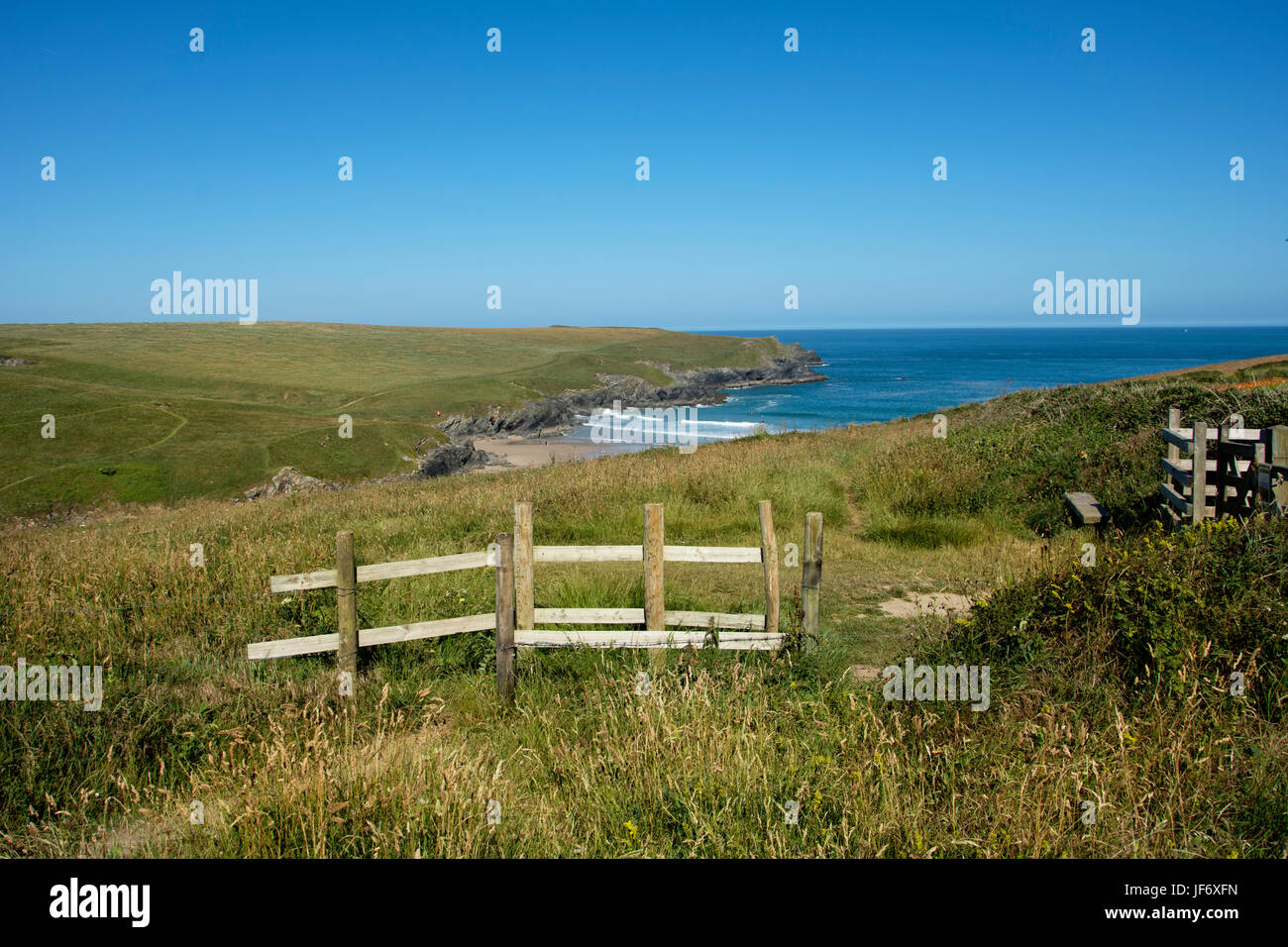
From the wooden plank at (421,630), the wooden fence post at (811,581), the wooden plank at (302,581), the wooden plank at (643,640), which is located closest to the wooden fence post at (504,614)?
the wooden plank at (643,640)

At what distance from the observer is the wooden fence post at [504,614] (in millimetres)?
6383

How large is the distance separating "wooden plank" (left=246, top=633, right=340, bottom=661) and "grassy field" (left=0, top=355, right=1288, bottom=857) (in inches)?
8.4

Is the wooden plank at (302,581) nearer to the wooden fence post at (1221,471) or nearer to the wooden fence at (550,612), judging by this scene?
A: the wooden fence at (550,612)

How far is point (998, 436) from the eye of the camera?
58.2ft

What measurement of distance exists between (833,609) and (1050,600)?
11.4 ft

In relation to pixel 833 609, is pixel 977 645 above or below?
above

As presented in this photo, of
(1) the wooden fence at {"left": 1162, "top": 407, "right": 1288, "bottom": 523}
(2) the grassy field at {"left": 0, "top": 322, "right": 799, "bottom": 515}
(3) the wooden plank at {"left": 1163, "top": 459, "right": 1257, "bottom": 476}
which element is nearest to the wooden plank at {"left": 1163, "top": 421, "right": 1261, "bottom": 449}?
(1) the wooden fence at {"left": 1162, "top": 407, "right": 1288, "bottom": 523}

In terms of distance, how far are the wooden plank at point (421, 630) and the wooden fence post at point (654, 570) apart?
4.67ft

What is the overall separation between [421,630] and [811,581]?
3.49m

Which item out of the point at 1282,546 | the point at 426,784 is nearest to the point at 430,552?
the point at 426,784

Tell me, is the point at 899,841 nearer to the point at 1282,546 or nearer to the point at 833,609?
the point at 1282,546

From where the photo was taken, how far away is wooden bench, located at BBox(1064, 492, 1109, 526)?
1134 centimetres

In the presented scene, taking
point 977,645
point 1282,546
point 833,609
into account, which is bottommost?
point 833,609

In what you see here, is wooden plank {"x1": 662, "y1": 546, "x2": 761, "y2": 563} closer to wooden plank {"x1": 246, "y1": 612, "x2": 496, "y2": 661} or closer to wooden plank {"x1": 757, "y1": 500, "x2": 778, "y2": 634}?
wooden plank {"x1": 757, "y1": 500, "x2": 778, "y2": 634}
